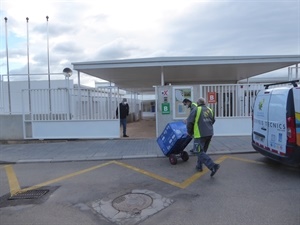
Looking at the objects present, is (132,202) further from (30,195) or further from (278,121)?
(278,121)

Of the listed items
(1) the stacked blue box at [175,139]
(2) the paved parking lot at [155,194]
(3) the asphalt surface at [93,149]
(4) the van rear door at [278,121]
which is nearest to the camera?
(2) the paved parking lot at [155,194]

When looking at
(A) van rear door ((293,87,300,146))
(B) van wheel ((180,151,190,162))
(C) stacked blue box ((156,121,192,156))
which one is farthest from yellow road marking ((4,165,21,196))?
(A) van rear door ((293,87,300,146))

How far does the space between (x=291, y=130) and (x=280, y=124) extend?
0.30m

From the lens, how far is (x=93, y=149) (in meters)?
8.71

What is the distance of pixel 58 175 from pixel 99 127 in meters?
4.38

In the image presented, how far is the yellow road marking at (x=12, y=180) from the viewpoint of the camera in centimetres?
510

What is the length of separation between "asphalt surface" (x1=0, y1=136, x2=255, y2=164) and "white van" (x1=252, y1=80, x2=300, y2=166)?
6.04ft

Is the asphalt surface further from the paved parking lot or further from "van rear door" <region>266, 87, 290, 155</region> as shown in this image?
"van rear door" <region>266, 87, 290, 155</region>

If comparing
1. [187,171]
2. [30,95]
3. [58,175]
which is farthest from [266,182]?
[30,95]

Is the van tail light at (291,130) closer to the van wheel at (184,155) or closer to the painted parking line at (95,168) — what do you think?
the painted parking line at (95,168)

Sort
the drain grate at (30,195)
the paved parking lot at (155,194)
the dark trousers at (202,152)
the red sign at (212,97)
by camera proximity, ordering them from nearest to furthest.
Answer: the paved parking lot at (155,194) < the drain grate at (30,195) < the dark trousers at (202,152) < the red sign at (212,97)

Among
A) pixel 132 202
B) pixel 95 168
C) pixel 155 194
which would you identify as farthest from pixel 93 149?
pixel 132 202

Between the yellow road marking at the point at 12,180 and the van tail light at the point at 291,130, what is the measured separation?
557 cm

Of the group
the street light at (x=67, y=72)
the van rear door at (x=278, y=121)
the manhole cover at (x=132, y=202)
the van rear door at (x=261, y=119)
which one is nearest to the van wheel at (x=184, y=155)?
the van rear door at (x=261, y=119)
